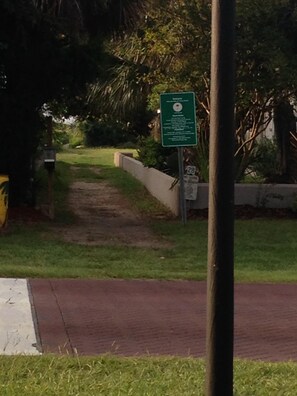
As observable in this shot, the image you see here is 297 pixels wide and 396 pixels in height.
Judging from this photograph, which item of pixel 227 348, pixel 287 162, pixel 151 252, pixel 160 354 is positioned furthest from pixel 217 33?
pixel 287 162

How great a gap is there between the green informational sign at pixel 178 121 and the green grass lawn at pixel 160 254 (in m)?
1.79

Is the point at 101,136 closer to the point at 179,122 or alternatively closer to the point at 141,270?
the point at 179,122

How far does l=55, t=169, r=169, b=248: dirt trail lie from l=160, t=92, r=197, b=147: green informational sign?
1944 mm

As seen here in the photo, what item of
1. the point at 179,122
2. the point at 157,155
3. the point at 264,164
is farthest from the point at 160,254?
the point at 157,155

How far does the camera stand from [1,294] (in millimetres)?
9828

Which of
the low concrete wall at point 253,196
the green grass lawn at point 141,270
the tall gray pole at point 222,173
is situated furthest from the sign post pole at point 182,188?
the tall gray pole at point 222,173

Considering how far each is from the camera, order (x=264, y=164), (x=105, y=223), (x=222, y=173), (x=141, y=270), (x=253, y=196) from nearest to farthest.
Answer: (x=222, y=173)
(x=141, y=270)
(x=105, y=223)
(x=253, y=196)
(x=264, y=164)

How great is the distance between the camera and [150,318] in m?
8.86

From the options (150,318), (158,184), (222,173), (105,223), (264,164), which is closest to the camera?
(222,173)

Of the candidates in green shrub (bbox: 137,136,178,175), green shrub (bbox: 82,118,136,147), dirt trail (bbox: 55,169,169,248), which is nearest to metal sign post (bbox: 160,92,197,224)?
dirt trail (bbox: 55,169,169,248)

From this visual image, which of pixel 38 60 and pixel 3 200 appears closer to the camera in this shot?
pixel 3 200

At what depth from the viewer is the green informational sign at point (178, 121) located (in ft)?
58.0

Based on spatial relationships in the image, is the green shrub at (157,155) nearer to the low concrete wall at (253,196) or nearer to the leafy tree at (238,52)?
the low concrete wall at (253,196)

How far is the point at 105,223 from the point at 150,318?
999cm
